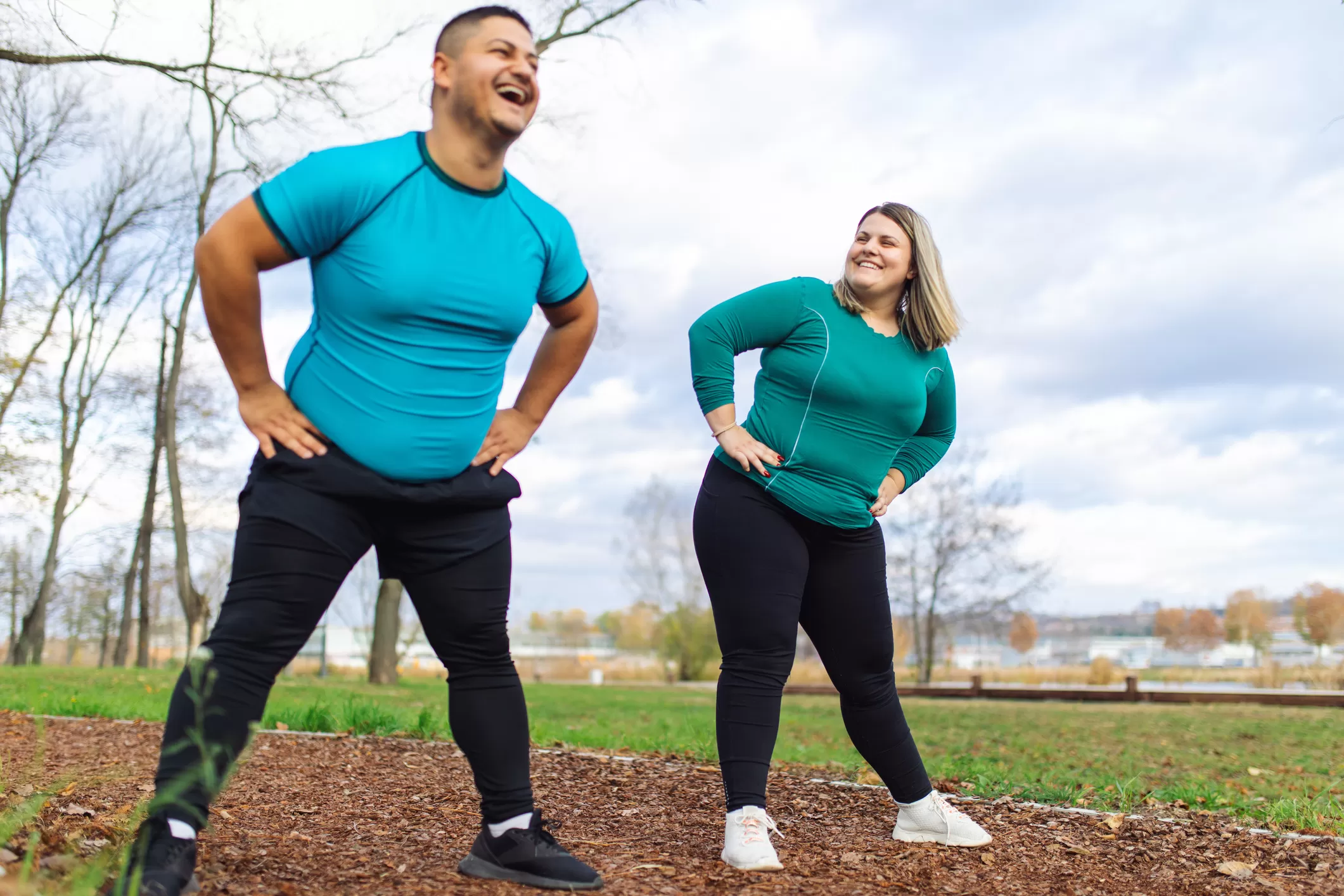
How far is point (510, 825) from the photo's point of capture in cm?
273

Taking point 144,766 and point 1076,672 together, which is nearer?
point 144,766

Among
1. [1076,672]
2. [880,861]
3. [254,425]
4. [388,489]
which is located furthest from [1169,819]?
Answer: [1076,672]

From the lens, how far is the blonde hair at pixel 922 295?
3561mm

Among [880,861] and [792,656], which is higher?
[792,656]

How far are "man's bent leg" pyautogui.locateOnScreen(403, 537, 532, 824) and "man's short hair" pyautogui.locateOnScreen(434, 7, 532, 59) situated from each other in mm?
1228

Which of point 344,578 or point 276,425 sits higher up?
point 276,425

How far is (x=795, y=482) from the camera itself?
131 inches

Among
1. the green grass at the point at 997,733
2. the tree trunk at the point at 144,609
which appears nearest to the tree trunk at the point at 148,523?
the tree trunk at the point at 144,609

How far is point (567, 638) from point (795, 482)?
87.8 meters

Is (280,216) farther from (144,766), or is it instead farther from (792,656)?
(144,766)

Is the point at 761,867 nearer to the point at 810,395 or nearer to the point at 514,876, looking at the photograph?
the point at 514,876

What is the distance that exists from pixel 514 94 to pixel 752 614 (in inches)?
66.9

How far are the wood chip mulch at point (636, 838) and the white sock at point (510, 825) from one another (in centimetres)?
13

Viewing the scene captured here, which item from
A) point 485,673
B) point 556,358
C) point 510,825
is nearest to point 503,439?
point 556,358
